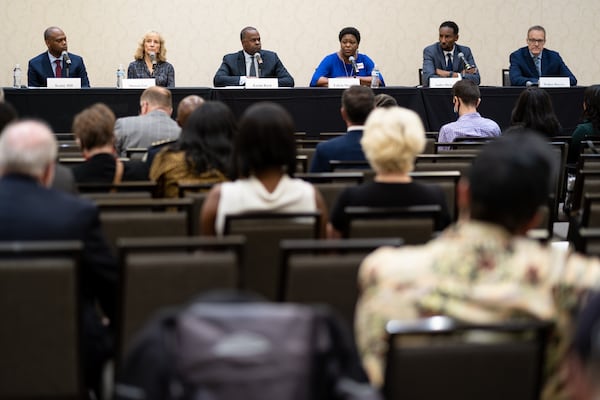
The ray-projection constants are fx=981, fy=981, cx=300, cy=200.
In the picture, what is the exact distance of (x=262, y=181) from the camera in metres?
3.36

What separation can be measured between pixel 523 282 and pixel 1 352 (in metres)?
1.33

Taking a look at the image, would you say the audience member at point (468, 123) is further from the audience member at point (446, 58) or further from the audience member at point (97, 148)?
the audience member at point (97, 148)

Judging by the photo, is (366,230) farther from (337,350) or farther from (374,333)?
(337,350)

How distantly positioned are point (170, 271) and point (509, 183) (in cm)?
93

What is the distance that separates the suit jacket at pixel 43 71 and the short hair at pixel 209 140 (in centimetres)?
487

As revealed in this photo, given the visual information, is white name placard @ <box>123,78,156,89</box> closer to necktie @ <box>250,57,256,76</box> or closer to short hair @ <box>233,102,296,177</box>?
necktie @ <box>250,57,256,76</box>

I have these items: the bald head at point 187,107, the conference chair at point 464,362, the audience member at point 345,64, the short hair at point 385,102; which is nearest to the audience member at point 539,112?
the short hair at point 385,102

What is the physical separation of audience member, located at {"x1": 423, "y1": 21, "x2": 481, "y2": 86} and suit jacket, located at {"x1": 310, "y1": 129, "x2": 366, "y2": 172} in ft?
14.5

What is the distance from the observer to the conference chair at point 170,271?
2.44 meters

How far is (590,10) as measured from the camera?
1187 cm

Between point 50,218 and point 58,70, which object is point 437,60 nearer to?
point 58,70

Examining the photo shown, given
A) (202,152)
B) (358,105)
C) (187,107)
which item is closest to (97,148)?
(202,152)

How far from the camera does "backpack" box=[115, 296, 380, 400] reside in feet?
5.08

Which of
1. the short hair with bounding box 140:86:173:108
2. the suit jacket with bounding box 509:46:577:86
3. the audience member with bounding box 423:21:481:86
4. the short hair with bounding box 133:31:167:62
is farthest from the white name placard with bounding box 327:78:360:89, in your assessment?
the short hair with bounding box 140:86:173:108
